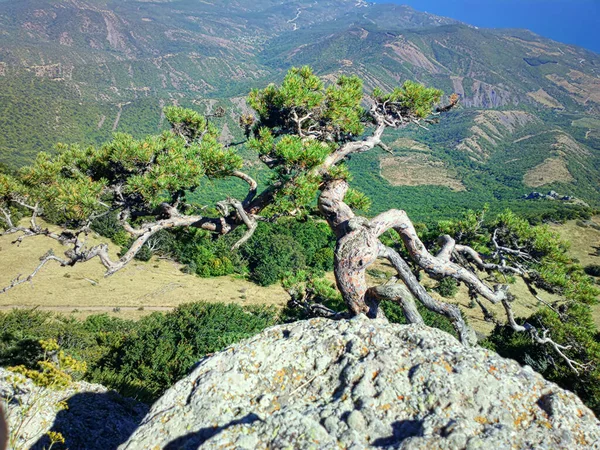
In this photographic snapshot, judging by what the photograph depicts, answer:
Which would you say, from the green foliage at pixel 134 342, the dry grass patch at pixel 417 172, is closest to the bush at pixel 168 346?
the green foliage at pixel 134 342

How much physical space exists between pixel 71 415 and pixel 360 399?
15.0 feet

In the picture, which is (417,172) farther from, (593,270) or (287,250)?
(287,250)

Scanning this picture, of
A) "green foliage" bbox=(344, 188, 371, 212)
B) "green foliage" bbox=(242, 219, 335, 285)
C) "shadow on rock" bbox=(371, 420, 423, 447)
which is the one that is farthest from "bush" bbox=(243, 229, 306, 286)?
"shadow on rock" bbox=(371, 420, 423, 447)

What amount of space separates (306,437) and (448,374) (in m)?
1.48

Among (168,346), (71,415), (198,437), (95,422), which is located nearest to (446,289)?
(168,346)

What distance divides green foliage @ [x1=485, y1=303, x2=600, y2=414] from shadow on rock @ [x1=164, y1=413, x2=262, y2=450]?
5580 millimetres

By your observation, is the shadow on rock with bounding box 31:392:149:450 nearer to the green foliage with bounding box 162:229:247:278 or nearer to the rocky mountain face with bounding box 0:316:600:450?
the rocky mountain face with bounding box 0:316:600:450

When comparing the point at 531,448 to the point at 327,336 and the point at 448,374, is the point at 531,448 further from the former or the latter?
the point at 327,336

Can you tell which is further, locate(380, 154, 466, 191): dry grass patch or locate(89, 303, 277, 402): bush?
locate(380, 154, 466, 191): dry grass patch

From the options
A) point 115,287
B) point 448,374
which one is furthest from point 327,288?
point 115,287

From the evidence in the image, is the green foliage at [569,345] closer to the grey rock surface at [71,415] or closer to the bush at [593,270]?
the grey rock surface at [71,415]

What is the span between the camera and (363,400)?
2.94 metres

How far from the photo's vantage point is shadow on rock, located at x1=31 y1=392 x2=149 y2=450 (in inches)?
178

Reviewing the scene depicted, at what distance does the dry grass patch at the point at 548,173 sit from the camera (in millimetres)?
111875
